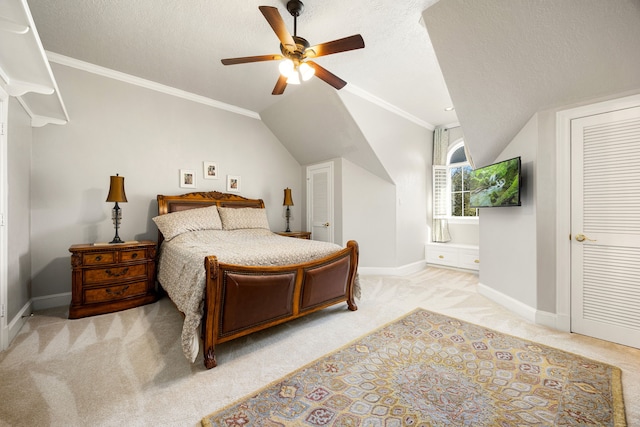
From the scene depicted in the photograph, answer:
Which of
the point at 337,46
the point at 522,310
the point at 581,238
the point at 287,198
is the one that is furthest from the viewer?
the point at 287,198

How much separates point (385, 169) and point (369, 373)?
322 centimetres

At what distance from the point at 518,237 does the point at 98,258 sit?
465cm

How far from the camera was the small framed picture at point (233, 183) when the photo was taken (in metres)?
4.38

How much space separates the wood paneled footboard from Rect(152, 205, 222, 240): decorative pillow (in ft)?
5.62

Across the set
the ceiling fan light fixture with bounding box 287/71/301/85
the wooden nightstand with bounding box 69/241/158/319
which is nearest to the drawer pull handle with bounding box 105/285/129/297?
the wooden nightstand with bounding box 69/241/158/319

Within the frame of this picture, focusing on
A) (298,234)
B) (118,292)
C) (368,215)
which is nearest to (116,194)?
(118,292)

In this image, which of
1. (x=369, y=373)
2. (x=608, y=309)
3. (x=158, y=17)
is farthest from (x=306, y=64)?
(x=608, y=309)

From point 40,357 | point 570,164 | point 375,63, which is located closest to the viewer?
point 40,357

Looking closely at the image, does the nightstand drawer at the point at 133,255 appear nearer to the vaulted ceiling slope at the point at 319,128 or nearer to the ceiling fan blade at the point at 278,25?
the ceiling fan blade at the point at 278,25

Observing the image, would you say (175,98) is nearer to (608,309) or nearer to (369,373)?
(369,373)

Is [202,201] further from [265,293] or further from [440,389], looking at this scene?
[440,389]

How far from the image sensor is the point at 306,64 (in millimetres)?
2188

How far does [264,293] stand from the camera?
2.20m

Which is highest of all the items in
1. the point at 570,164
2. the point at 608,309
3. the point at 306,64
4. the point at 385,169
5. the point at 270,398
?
→ the point at 306,64
